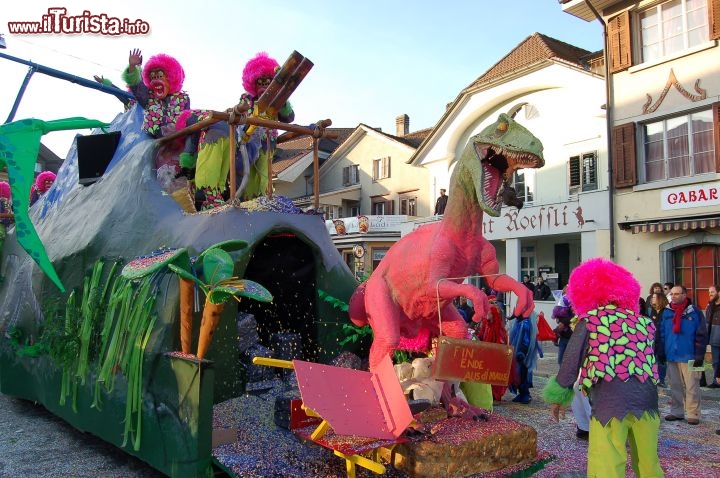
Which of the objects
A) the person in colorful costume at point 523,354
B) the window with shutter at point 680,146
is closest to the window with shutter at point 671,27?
the window with shutter at point 680,146

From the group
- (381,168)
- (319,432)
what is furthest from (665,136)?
(381,168)

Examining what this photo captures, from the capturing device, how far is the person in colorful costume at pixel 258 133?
552cm

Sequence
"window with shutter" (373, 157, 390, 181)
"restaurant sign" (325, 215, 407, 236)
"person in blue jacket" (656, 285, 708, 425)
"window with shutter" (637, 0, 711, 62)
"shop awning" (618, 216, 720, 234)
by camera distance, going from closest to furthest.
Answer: "person in blue jacket" (656, 285, 708, 425) < "shop awning" (618, 216, 720, 234) < "window with shutter" (637, 0, 711, 62) < "restaurant sign" (325, 215, 407, 236) < "window with shutter" (373, 157, 390, 181)

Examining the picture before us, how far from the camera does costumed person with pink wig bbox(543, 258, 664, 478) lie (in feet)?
10.8

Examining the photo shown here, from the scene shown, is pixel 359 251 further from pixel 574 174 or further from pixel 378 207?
pixel 574 174

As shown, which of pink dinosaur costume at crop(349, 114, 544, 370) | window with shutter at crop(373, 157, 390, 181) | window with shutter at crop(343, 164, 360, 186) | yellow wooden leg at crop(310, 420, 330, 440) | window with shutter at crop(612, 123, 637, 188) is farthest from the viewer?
window with shutter at crop(343, 164, 360, 186)

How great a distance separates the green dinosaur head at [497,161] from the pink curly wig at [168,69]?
10.5ft

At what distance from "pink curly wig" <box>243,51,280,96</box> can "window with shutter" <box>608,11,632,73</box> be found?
1126cm

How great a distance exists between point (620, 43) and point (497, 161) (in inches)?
483

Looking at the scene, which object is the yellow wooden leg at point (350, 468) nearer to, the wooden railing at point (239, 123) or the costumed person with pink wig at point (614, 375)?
the costumed person with pink wig at point (614, 375)

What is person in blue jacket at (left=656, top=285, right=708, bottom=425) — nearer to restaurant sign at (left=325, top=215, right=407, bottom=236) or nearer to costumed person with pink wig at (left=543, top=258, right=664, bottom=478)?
costumed person with pink wig at (left=543, top=258, right=664, bottom=478)

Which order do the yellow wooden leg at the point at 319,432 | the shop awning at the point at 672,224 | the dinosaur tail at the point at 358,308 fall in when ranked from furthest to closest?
1. the shop awning at the point at 672,224
2. the dinosaur tail at the point at 358,308
3. the yellow wooden leg at the point at 319,432

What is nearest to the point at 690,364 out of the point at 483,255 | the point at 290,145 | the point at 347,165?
the point at 483,255

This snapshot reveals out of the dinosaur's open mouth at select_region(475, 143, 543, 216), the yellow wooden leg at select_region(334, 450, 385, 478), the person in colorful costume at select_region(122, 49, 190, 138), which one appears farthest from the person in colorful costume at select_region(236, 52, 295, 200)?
the yellow wooden leg at select_region(334, 450, 385, 478)
